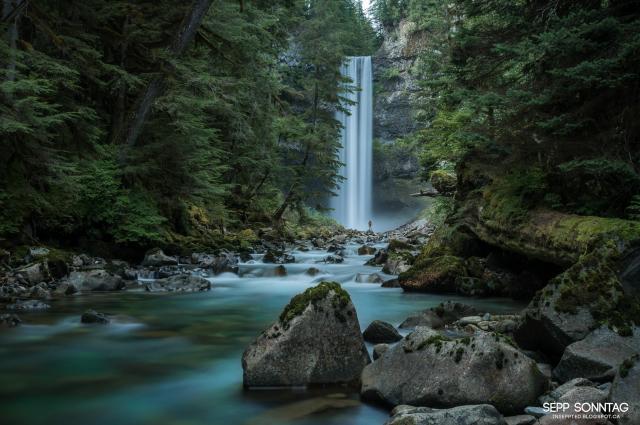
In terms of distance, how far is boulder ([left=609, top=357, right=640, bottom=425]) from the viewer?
3.28 meters

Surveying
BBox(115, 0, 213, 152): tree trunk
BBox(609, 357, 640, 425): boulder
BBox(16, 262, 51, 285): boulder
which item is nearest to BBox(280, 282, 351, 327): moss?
BBox(609, 357, 640, 425): boulder

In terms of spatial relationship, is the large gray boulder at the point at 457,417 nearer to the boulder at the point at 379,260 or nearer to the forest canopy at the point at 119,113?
the forest canopy at the point at 119,113

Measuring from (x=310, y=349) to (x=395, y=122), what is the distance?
48.6 m

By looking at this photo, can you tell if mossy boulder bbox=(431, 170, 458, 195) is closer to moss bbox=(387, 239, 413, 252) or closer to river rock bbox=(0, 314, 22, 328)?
moss bbox=(387, 239, 413, 252)

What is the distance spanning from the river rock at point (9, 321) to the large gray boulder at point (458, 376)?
5290 millimetres

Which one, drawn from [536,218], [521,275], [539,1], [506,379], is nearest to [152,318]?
[506,379]

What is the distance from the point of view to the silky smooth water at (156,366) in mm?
4410

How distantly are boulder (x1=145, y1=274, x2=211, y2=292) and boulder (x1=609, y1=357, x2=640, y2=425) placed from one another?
9048 millimetres

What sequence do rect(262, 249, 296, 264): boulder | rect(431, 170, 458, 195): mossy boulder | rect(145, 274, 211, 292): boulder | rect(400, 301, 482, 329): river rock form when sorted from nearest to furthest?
rect(400, 301, 482, 329): river rock
rect(145, 274, 211, 292): boulder
rect(262, 249, 296, 264): boulder
rect(431, 170, 458, 195): mossy boulder

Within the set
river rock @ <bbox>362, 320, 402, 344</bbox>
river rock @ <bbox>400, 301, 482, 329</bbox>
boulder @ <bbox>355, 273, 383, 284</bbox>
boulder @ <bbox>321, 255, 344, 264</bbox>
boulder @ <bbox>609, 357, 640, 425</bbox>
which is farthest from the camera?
boulder @ <bbox>321, 255, 344, 264</bbox>

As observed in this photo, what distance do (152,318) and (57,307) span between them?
1.70 metres

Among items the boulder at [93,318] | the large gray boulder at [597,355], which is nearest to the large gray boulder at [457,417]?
the large gray boulder at [597,355]

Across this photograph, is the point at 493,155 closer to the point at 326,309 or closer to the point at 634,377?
the point at 326,309

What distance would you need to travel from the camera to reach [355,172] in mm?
48719
